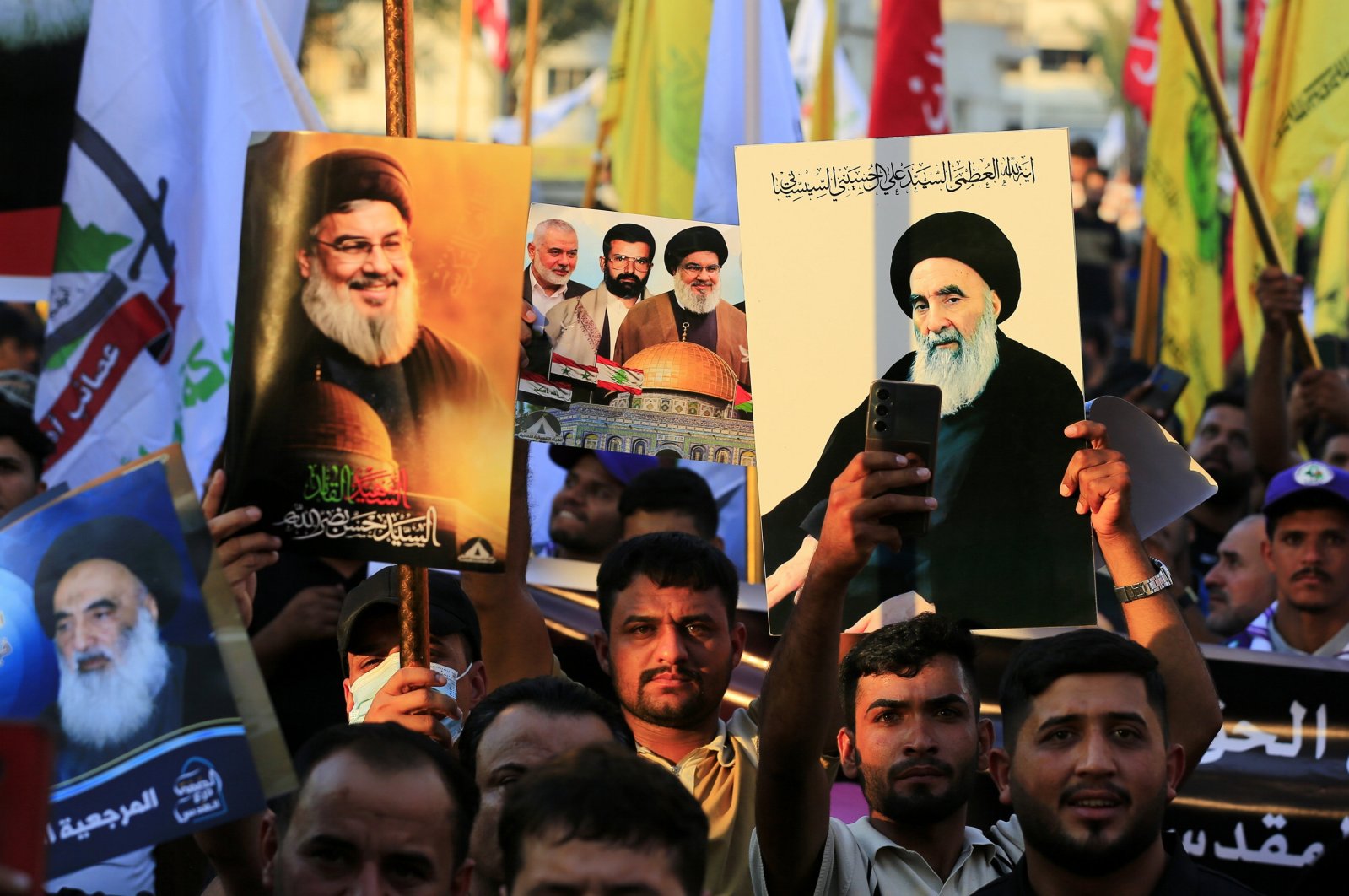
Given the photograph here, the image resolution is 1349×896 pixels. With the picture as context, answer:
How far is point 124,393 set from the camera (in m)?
6.08

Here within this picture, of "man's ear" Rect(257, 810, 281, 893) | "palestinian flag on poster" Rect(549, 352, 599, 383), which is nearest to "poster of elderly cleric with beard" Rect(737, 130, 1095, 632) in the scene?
"palestinian flag on poster" Rect(549, 352, 599, 383)

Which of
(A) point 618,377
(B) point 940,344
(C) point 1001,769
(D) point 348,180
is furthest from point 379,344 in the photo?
(C) point 1001,769

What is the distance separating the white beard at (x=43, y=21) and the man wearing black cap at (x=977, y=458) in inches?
146

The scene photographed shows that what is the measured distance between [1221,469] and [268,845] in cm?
490

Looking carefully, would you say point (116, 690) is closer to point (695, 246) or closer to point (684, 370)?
point (684, 370)

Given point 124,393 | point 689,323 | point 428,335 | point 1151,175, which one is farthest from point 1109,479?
point 1151,175

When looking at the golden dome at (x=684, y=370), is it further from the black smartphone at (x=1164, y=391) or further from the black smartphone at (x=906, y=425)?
the black smartphone at (x=1164, y=391)

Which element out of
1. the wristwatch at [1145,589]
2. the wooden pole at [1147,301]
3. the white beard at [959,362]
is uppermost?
the wooden pole at [1147,301]

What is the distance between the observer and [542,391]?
4.16 meters

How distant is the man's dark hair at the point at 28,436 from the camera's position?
226 inches

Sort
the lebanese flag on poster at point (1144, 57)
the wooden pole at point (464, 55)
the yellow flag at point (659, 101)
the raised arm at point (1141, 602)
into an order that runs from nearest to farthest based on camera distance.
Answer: the raised arm at point (1141, 602) < the wooden pole at point (464, 55) < the yellow flag at point (659, 101) < the lebanese flag on poster at point (1144, 57)

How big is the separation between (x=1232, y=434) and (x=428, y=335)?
4403 mm

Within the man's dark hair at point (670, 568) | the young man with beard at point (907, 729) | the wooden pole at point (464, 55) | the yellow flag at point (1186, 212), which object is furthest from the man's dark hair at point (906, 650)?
the yellow flag at point (1186, 212)

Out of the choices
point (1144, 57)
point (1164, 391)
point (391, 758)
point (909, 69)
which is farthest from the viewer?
point (1144, 57)
